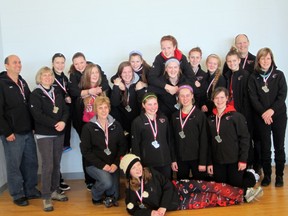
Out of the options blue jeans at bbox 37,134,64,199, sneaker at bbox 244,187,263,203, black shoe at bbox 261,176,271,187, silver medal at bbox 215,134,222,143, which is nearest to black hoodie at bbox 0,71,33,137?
blue jeans at bbox 37,134,64,199

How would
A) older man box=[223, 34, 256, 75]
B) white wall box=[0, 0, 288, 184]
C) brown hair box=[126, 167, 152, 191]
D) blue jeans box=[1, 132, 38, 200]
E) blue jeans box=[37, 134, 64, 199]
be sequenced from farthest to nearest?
white wall box=[0, 0, 288, 184] → older man box=[223, 34, 256, 75] → blue jeans box=[1, 132, 38, 200] → blue jeans box=[37, 134, 64, 199] → brown hair box=[126, 167, 152, 191]

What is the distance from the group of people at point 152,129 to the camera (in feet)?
11.4

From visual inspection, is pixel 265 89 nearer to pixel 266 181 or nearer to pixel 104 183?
pixel 266 181

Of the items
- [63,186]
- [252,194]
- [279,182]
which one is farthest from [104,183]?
[279,182]

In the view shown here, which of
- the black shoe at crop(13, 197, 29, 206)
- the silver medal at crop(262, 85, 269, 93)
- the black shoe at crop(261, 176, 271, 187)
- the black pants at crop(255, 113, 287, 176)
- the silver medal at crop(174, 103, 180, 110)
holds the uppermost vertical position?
the silver medal at crop(262, 85, 269, 93)

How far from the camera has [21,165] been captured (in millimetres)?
3852

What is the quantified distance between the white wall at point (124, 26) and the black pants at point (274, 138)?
125cm

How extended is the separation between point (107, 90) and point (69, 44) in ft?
3.37

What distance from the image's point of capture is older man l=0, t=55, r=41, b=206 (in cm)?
360

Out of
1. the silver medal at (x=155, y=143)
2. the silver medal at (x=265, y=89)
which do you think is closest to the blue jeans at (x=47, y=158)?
the silver medal at (x=155, y=143)

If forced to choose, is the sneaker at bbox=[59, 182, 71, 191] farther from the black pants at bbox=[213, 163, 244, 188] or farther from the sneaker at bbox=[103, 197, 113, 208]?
the black pants at bbox=[213, 163, 244, 188]

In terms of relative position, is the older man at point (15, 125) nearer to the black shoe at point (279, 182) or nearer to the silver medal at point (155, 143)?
the silver medal at point (155, 143)

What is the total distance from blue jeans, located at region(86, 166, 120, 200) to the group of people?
11 mm

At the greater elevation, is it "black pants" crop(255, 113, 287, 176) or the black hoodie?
the black hoodie
